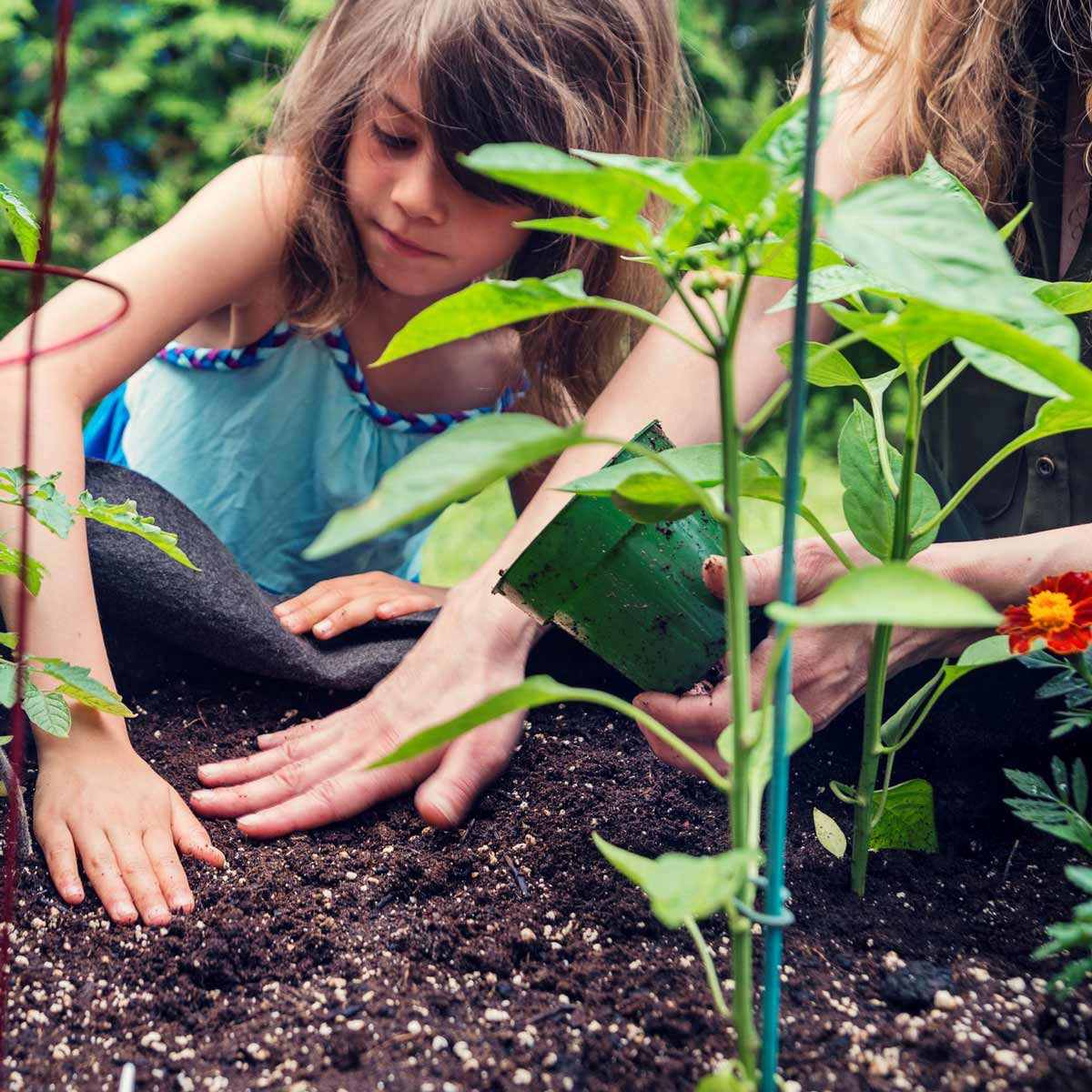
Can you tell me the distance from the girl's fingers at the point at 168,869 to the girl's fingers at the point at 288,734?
0.18 m

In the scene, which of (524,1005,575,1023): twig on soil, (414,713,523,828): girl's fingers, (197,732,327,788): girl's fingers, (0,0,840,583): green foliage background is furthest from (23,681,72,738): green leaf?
(0,0,840,583): green foliage background

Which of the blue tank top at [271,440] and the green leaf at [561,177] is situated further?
the blue tank top at [271,440]

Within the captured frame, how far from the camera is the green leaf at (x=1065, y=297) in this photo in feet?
2.35

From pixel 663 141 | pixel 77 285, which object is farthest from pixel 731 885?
pixel 663 141

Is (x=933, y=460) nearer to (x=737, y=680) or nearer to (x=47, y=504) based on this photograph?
(x=737, y=680)

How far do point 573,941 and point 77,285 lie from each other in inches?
41.3

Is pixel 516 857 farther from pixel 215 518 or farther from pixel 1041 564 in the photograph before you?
pixel 215 518

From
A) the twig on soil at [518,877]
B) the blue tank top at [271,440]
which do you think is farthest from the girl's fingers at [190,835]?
the blue tank top at [271,440]

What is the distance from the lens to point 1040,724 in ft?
3.32

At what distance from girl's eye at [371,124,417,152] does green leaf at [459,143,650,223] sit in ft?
3.25

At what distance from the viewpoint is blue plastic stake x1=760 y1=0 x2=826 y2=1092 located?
0.52m

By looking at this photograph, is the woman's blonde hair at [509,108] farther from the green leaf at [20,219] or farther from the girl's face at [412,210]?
Result: the green leaf at [20,219]

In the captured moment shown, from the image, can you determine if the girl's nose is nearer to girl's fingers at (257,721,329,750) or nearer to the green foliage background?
girl's fingers at (257,721,329,750)

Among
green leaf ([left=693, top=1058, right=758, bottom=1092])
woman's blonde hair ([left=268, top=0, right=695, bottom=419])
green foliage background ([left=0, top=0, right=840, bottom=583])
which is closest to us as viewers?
green leaf ([left=693, top=1058, right=758, bottom=1092])
